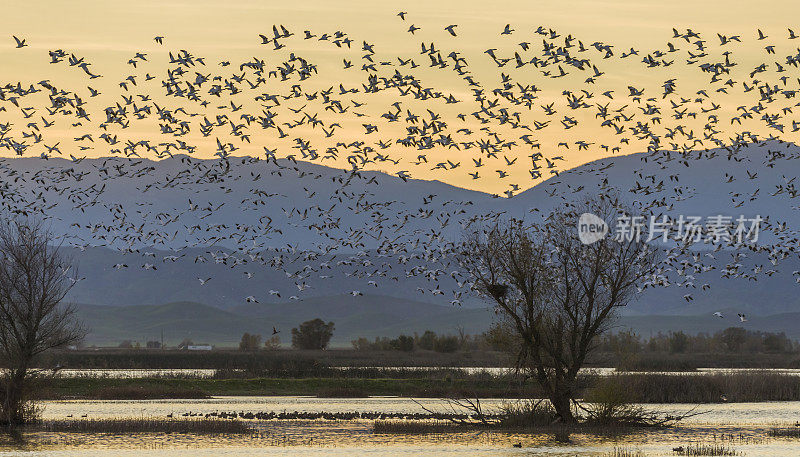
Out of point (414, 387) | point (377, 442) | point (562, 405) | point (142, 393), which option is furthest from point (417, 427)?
point (414, 387)

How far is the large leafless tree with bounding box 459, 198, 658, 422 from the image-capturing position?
44.5m

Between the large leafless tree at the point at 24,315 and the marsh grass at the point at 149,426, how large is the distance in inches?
86.2

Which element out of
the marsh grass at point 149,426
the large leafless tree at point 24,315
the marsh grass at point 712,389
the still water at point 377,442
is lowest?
the still water at point 377,442

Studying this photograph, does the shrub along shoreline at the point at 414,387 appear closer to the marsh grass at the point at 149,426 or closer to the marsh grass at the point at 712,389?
the marsh grass at the point at 712,389

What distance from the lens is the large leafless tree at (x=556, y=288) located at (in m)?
44.5

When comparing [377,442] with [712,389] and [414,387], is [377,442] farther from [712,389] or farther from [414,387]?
[414,387]

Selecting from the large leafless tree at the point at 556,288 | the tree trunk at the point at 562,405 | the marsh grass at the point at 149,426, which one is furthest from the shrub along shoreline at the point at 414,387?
the marsh grass at the point at 149,426

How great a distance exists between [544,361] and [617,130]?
12.1m

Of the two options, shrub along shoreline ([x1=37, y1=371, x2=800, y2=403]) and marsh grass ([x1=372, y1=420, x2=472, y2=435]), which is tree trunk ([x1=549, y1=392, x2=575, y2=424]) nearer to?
marsh grass ([x1=372, y1=420, x2=472, y2=435])

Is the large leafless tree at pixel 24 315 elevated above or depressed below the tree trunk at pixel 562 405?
above

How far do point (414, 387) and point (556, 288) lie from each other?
34.7 metres

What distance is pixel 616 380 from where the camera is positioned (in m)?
46.2

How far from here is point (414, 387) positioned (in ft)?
256

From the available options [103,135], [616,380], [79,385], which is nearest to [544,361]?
[616,380]
